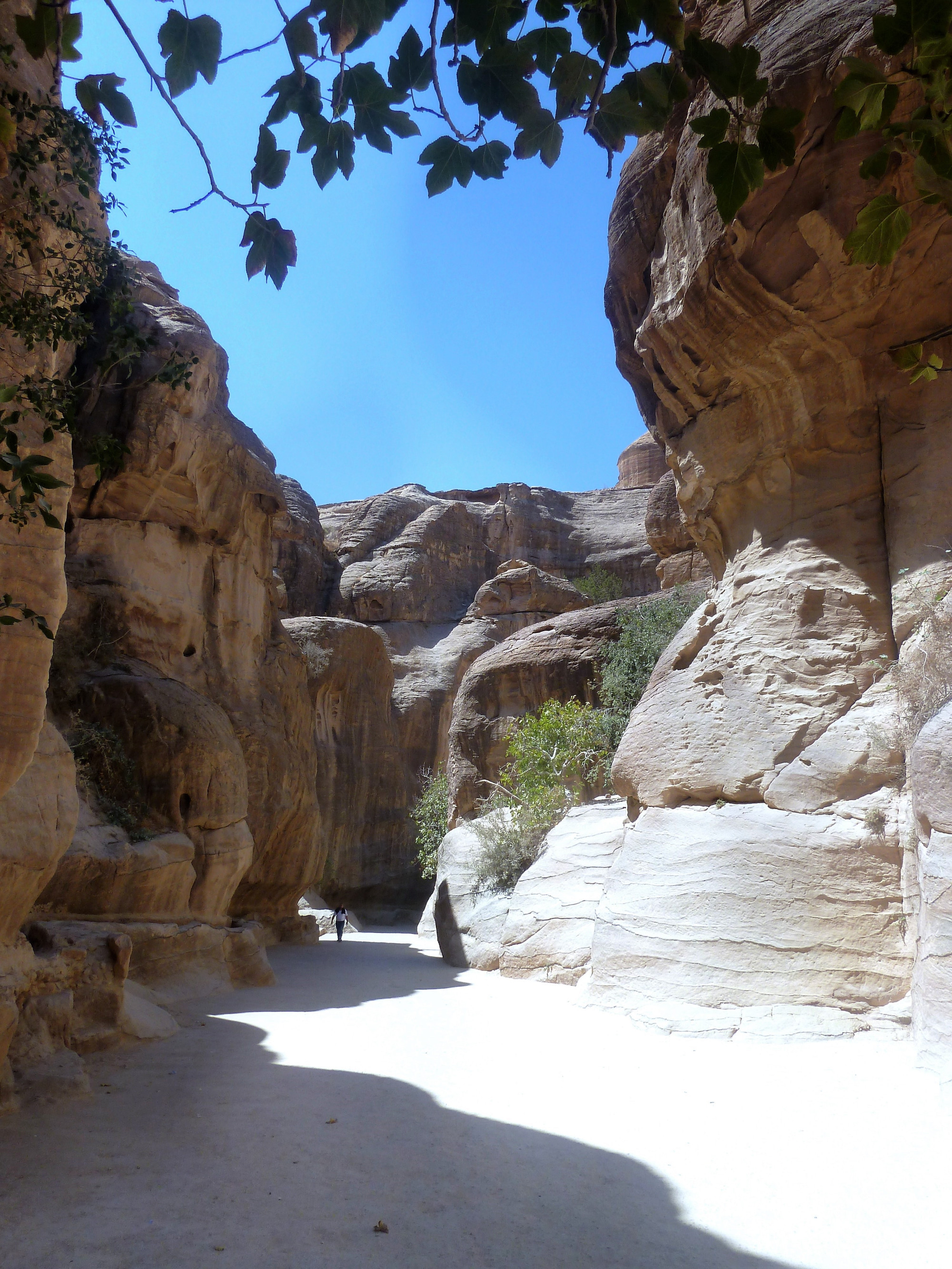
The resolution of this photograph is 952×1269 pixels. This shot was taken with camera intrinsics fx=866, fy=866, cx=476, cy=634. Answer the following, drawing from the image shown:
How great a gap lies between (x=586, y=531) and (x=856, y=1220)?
3668 centimetres

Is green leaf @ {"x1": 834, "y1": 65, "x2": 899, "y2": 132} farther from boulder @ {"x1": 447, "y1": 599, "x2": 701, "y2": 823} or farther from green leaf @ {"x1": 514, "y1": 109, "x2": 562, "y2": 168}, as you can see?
boulder @ {"x1": 447, "y1": 599, "x2": 701, "y2": 823}

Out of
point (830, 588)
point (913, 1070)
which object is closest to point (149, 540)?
point (830, 588)

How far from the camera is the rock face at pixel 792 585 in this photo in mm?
7840

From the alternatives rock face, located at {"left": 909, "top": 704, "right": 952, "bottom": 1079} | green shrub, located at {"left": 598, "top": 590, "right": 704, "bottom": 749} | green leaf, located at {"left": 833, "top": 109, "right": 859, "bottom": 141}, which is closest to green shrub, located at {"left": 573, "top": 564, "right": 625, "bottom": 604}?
green shrub, located at {"left": 598, "top": 590, "right": 704, "bottom": 749}

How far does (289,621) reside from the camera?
1088 inches

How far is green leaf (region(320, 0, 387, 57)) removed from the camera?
220 centimetres

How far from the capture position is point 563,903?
11758mm

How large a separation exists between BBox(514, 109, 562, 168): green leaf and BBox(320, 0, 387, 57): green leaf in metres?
0.46

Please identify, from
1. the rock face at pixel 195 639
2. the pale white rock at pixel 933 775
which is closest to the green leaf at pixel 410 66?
the pale white rock at pixel 933 775

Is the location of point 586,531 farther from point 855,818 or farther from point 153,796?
point 855,818

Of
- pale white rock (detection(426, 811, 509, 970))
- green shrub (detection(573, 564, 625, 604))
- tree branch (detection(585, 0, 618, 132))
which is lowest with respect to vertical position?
pale white rock (detection(426, 811, 509, 970))

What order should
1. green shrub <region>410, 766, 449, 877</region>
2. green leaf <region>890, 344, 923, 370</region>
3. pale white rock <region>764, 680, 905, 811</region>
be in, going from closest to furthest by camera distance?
green leaf <region>890, 344, 923, 370</region>
pale white rock <region>764, 680, 905, 811</region>
green shrub <region>410, 766, 449, 877</region>

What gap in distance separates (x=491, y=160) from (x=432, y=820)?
21792 millimetres

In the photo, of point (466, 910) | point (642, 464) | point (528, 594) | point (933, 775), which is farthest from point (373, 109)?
point (642, 464)
